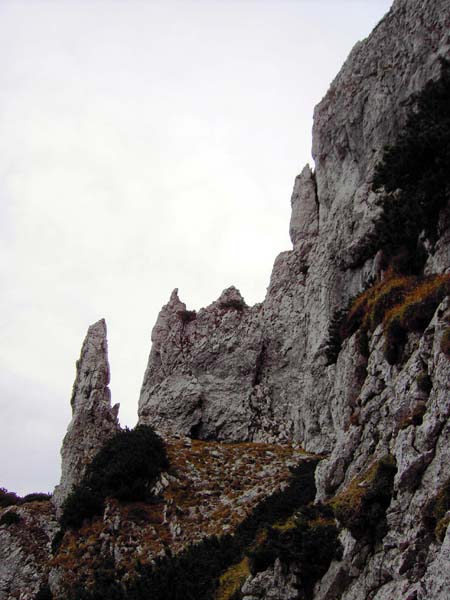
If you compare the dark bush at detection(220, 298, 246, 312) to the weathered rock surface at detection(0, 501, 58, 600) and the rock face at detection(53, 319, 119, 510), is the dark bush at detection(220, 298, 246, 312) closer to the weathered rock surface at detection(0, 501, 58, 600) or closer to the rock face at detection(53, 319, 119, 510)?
the rock face at detection(53, 319, 119, 510)

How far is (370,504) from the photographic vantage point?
16.0 metres

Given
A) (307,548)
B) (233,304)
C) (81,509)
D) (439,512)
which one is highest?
(233,304)

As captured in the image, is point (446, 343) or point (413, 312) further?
point (413, 312)

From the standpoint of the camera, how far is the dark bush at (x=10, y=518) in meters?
37.3

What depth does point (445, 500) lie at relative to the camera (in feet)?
43.3

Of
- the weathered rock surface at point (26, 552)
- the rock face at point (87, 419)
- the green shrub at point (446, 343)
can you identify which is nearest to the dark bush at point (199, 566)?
the weathered rock surface at point (26, 552)

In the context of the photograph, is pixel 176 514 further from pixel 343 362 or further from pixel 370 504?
pixel 370 504

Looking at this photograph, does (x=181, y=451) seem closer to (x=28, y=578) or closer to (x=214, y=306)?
(x=28, y=578)

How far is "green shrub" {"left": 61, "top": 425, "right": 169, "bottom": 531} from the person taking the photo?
→ 109 feet

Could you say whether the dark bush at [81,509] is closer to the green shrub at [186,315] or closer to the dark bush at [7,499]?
the dark bush at [7,499]

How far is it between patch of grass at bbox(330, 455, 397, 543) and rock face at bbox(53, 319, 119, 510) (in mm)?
24489

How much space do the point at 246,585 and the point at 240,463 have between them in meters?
17.9

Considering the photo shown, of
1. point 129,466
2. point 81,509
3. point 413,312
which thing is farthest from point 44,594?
point 413,312

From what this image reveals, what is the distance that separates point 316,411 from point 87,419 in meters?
14.0
